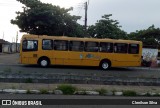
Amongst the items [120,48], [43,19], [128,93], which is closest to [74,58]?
[120,48]

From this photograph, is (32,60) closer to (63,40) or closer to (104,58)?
(63,40)

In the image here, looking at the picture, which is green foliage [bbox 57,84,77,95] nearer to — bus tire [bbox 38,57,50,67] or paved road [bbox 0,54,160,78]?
paved road [bbox 0,54,160,78]

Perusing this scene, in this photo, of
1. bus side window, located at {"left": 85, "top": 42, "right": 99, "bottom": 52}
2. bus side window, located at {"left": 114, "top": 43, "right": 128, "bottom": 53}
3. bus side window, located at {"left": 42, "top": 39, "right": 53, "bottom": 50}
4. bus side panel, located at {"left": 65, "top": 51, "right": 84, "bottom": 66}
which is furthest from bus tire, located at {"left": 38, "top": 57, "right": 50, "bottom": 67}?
bus side window, located at {"left": 114, "top": 43, "right": 128, "bottom": 53}

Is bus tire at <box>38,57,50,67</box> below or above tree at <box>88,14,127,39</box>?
below

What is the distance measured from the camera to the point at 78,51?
25.5 m

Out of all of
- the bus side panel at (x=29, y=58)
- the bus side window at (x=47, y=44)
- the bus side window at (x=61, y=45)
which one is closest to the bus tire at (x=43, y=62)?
the bus side panel at (x=29, y=58)

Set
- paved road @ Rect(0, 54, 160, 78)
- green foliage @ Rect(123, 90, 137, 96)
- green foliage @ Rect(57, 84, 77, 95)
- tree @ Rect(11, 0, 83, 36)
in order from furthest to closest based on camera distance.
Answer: tree @ Rect(11, 0, 83, 36), paved road @ Rect(0, 54, 160, 78), green foliage @ Rect(123, 90, 137, 96), green foliage @ Rect(57, 84, 77, 95)

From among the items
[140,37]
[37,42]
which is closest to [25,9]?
[37,42]

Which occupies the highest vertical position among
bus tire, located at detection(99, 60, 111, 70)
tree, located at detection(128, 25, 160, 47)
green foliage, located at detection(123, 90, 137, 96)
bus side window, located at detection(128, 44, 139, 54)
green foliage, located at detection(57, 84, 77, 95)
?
tree, located at detection(128, 25, 160, 47)

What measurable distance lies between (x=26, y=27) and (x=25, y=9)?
183 cm

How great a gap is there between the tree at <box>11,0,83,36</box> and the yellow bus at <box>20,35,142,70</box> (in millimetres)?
7531

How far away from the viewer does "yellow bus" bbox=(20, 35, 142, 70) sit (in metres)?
25.0

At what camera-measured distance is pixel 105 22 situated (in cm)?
3991

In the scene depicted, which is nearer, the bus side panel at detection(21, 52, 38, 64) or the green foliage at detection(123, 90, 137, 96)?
the green foliage at detection(123, 90, 137, 96)
